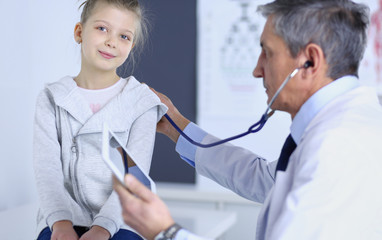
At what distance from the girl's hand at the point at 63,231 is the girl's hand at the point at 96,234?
0.03 m

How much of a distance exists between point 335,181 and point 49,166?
66 cm

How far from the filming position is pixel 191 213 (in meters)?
2.53

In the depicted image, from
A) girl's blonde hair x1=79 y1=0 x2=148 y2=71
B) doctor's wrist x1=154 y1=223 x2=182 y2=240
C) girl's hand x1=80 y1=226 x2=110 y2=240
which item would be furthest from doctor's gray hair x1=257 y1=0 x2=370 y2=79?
girl's hand x1=80 y1=226 x2=110 y2=240

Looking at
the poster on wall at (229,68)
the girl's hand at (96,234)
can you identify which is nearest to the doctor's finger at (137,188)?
the girl's hand at (96,234)

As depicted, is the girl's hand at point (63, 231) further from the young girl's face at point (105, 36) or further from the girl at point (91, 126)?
the young girl's face at point (105, 36)

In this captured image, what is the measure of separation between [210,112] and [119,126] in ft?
6.35

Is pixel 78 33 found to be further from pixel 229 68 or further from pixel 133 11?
pixel 229 68

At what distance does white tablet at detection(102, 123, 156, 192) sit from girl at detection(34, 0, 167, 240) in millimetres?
154

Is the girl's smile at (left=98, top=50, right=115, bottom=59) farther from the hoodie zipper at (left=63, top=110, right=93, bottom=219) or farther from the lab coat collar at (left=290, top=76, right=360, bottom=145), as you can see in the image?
the lab coat collar at (left=290, top=76, right=360, bottom=145)

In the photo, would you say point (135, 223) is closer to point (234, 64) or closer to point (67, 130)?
point (67, 130)

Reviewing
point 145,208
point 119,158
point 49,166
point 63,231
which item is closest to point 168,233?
point 145,208

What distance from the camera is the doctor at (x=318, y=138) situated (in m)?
0.93

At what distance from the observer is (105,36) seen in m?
1.24

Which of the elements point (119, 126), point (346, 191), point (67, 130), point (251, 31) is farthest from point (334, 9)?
point (251, 31)
